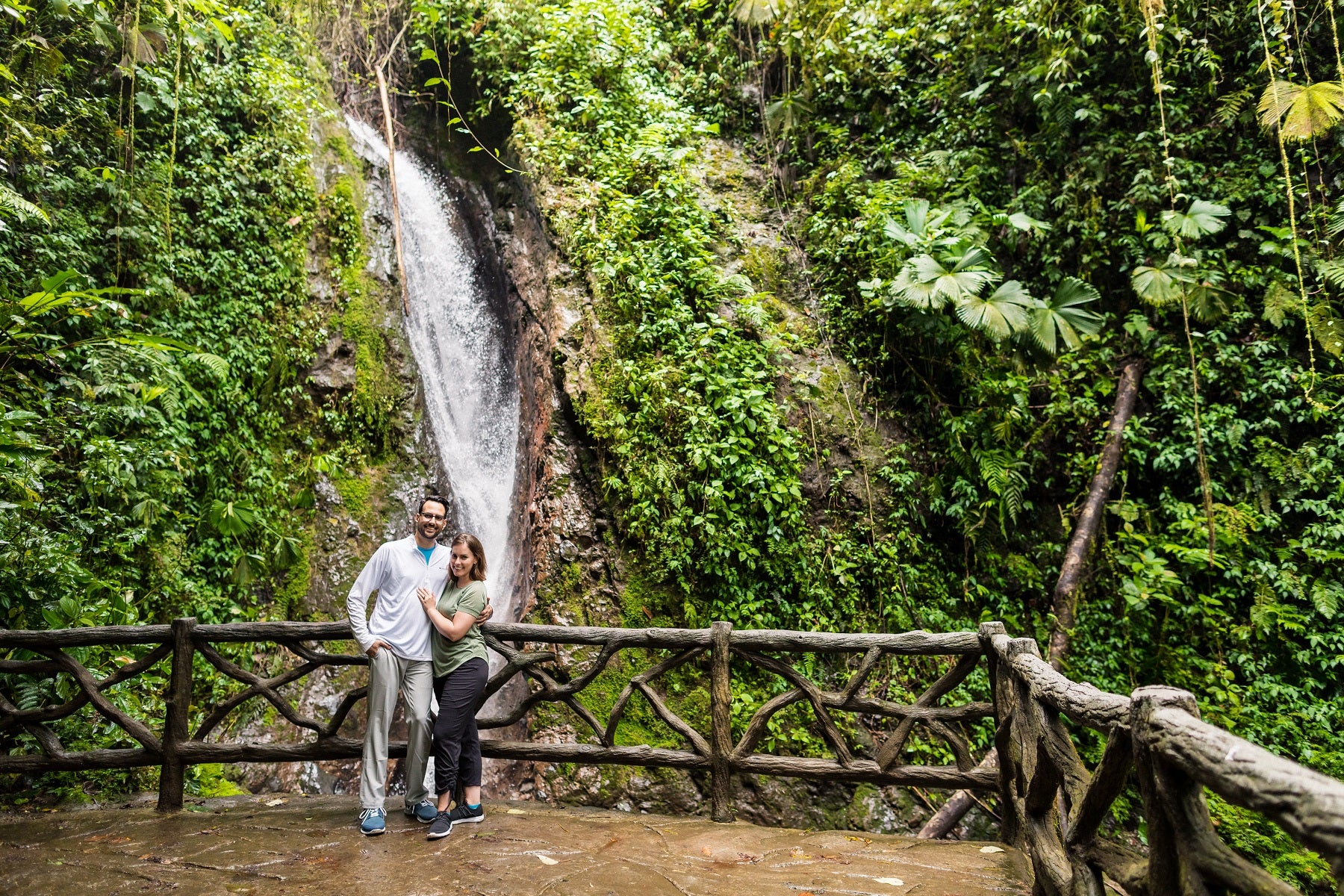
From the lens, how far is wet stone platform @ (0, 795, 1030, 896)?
3693 mm

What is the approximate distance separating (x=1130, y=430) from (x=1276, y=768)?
7.51 m

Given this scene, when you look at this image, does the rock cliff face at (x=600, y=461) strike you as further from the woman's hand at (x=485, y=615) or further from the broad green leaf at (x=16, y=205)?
the broad green leaf at (x=16, y=205)

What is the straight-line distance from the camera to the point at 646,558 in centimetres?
770

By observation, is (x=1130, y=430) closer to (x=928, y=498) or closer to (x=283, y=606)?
(x=928, y=498)

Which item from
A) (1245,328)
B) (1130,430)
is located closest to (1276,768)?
(1130,430)

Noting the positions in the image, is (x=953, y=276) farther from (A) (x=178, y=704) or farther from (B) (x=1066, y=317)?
(A) (x=178, y=704)

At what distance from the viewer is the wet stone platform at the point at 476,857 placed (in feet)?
12.1

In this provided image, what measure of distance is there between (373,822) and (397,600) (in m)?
1.26

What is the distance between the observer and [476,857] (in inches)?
159

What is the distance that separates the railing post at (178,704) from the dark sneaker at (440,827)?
198cm

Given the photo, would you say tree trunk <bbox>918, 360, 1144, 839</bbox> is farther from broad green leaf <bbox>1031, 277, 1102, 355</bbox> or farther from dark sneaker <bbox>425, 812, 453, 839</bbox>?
dark sneaker <bbox>425, 812, 453, 839</bbox>

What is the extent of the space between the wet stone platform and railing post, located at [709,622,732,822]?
232 millimetres

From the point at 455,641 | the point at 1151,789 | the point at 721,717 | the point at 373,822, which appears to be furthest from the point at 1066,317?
the point at 373,822

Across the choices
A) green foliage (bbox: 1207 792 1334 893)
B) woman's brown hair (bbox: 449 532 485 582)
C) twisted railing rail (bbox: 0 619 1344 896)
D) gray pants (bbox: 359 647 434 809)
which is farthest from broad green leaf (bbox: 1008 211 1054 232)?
gray pants (bbox: 359 647 434 809)
